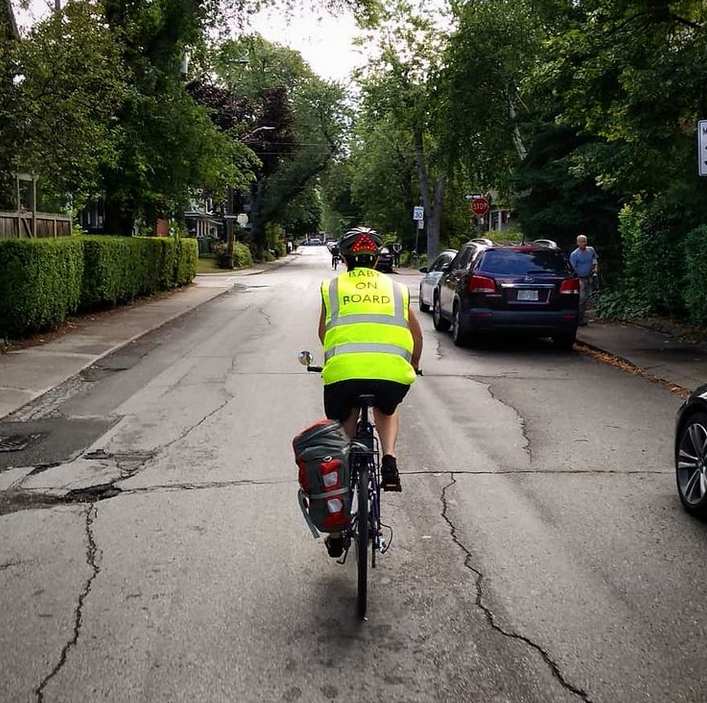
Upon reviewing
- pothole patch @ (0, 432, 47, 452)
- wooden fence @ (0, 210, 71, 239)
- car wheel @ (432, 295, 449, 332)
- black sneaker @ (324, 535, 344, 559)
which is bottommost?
pothole patch @ (0, 432, 47, 452)

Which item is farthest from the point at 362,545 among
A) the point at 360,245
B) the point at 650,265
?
the point at 650,265

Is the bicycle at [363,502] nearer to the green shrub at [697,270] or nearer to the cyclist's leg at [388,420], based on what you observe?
the cyclist's leg at [388,420]

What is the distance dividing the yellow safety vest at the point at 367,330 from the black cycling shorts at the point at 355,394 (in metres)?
0.03

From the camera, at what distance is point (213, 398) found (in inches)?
377

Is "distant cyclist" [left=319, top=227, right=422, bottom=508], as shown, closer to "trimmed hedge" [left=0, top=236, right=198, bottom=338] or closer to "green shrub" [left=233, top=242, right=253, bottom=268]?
"trimmed hedge" [left=0, top=236, right=198, bottom=338]

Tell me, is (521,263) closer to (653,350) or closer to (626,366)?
(626,366)

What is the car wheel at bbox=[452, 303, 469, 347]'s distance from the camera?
13789mm

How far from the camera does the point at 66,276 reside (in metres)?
15.6

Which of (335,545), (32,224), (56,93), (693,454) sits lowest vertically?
(335,545)

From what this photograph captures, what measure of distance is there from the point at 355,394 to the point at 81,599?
5.46ft

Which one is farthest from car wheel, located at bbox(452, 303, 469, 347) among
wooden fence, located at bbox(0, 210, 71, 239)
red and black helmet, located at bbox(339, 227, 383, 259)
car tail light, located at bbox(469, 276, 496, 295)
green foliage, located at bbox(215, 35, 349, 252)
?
green foliage, located at bbox(215, 35, 349, 252)

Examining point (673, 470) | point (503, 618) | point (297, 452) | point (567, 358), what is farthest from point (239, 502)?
point (567, 358)

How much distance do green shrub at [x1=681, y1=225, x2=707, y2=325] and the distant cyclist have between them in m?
10.2

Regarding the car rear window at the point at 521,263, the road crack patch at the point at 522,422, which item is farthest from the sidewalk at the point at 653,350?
the road crack patch at the point at 522,422
